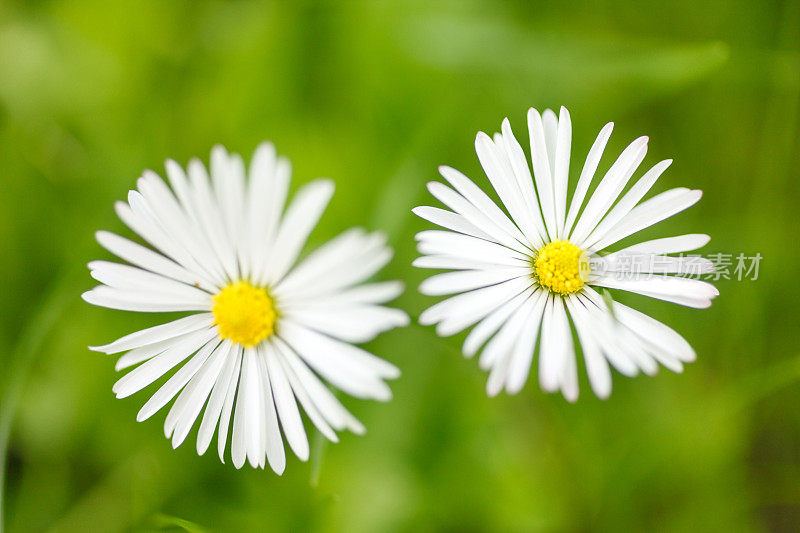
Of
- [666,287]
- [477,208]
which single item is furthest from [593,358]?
[477,208]

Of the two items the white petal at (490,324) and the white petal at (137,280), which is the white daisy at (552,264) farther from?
the white petal at (137,280)

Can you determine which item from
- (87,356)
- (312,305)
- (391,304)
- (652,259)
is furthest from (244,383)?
(87,356)

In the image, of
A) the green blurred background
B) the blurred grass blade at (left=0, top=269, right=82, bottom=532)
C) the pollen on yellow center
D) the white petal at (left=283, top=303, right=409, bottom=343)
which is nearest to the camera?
the white petal at (left=283, top=303, right=409, bottom=343)

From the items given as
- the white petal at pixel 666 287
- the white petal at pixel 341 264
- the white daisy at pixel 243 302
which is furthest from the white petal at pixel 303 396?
the white petal at pixel 666 287

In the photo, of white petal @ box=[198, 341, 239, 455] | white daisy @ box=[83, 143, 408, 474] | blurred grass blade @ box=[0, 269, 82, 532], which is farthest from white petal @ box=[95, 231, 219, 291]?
blurred grass blade @ box=[0, 269, 82, 532]

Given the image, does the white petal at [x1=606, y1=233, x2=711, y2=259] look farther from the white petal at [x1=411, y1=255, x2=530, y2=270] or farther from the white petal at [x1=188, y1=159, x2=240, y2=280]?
the white petal at [x1=188, y1=159, x2=240, y2=280]

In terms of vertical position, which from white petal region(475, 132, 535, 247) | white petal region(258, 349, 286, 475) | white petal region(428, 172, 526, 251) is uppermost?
white petal region(475, 132, 535, 247)

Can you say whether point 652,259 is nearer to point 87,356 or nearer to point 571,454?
point 571,454
